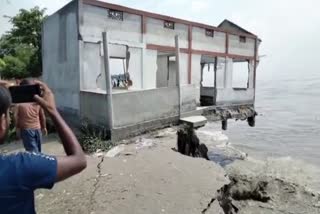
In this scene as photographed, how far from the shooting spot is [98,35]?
38.9 ft

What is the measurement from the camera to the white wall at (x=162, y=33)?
1381 centimetres

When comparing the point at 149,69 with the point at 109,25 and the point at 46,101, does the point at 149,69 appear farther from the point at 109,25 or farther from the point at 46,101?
the point at 46,101

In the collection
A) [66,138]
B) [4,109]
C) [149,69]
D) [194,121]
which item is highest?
[149,69]

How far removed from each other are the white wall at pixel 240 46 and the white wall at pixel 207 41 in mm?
672

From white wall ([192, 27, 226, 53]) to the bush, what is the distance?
7618 mm

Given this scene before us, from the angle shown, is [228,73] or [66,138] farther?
[228,73]

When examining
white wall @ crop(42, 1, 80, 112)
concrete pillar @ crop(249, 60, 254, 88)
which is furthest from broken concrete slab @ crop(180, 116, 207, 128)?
concrete pillar @ crop(249, 60, 254, 88)

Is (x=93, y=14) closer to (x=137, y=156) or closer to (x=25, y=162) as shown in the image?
(x=137, y=156)

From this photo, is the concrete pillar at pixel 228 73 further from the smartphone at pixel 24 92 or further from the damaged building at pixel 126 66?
the smartphone at pixel 24 92

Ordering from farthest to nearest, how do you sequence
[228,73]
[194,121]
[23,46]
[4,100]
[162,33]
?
[23,46] → [228,73] → [162,33] → [194,121] → [4,100]

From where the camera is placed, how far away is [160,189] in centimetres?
589

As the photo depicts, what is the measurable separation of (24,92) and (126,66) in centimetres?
1122

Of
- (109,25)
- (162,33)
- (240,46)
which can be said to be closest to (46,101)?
(109,25)

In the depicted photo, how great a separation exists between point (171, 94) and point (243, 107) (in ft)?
24.5
